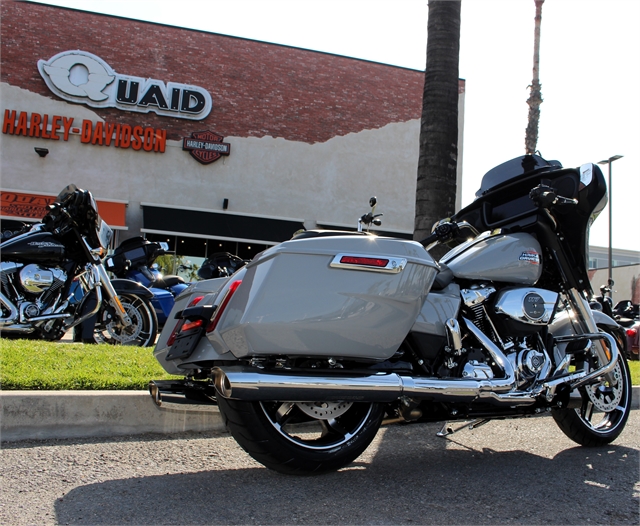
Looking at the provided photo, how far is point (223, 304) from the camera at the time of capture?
2803 millimetres

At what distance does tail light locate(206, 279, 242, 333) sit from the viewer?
110 inches

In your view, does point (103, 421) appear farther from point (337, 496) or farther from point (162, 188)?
point (162, 188)

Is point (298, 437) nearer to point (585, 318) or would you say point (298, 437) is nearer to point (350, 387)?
point (350, 387)

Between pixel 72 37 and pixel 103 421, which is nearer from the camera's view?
pixel 103 421

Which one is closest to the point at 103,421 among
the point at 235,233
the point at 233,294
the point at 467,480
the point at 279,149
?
the point at 233,294

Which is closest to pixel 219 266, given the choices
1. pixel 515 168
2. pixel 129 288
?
pixel 129 288

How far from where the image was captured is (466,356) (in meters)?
3.27

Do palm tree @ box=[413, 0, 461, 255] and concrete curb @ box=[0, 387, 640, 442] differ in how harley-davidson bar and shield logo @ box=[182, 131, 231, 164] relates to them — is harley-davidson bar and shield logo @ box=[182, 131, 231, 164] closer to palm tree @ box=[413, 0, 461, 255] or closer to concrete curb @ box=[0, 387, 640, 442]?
palm tree @ box=[413, 0, 461, 255]

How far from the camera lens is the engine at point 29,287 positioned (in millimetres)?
5672

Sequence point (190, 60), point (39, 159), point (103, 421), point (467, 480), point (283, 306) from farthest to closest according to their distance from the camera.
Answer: point (190, 60) < point (39, 159) < point (103, 421) < point (467, 480) < point (283, 306)

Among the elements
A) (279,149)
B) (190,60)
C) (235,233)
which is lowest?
(235,233)

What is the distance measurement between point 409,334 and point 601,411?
5.51 ft

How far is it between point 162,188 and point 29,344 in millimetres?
14364

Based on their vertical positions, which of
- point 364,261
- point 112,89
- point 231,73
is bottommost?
point 364,261
